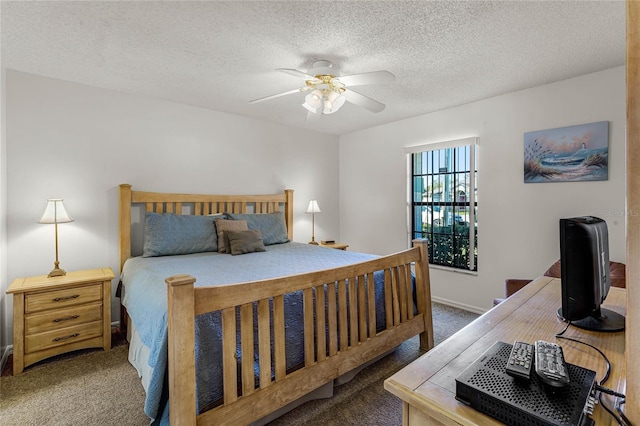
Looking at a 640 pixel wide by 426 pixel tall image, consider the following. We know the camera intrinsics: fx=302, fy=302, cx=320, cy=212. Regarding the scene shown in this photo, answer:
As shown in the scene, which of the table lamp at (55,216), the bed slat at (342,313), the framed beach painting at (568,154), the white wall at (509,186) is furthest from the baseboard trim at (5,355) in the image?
the framed beach painting at (568,154)

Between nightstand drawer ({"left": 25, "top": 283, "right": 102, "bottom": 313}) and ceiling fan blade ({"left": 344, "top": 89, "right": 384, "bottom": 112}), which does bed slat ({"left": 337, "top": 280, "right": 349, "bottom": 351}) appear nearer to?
ceiling fan blade ({"left": 344, "top": 89, "right": 384, "bottom": 112})

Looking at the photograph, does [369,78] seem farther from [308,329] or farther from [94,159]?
[94,159]

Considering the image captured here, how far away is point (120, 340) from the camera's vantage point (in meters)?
2.78

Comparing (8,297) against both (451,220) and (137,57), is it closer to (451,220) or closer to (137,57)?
(137,57)

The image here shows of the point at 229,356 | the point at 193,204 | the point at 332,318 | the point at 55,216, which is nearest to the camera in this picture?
the point at 229,356

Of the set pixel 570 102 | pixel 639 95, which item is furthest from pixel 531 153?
pixel 639 95

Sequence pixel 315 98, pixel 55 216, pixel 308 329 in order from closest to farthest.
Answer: pixel 308 329, pixel 315 98, pixel 55 216

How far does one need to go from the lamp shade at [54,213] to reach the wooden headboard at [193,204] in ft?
1.60

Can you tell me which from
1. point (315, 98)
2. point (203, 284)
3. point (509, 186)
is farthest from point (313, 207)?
point (203, 284)

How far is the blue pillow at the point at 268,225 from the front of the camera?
357 cm

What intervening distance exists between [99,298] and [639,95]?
10.8 ft

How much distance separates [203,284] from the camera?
1.88 metres

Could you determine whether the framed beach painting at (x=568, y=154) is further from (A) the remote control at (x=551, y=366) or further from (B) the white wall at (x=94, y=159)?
(B) the white wall at (x=94, y=159)

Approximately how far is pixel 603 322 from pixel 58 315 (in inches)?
134
